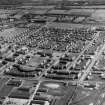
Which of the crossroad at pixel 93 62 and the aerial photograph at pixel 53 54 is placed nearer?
the aerial photograph at pixel 53 54

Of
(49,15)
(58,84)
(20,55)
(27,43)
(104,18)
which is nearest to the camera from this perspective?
(58,84)

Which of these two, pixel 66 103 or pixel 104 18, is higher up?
pixel 104 18

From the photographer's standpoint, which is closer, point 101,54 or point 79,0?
point 101,54

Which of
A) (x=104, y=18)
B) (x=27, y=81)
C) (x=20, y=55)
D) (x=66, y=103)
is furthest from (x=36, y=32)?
(x=66, y=103)

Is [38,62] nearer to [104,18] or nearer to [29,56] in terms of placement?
[29,56]

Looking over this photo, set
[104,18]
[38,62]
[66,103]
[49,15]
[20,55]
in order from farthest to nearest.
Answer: [49,15] → [104,18] → [20,55] → [38,62] → [66,103]

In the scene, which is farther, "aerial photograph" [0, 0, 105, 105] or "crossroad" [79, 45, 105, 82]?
"crossroad" [79, 45, 105, 82]

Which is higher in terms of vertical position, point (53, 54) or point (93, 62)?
point (53, 54)

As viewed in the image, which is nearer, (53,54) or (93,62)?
(93,62)
